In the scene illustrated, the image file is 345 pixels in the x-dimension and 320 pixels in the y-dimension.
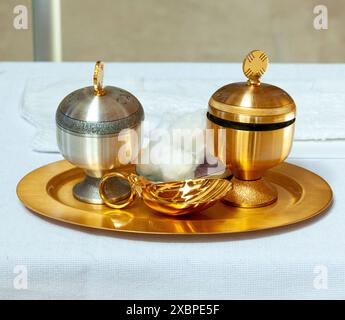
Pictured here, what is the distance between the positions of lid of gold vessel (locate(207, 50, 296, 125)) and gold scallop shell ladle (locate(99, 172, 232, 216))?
1.9 inches

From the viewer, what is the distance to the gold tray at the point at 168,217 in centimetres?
49

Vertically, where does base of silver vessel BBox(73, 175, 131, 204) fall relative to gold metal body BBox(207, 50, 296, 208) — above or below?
below

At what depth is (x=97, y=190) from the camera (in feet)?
1.78

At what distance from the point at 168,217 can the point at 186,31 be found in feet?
6.45

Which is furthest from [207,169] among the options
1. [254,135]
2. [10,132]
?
[10,132]

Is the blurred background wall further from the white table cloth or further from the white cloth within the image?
the white table cloth

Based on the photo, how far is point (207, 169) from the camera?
0.52m

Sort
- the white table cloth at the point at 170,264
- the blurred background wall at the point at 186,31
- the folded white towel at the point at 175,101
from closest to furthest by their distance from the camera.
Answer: the white table cloth at the point at 170,264 < the folded white towel at the point at 175,101 < the blurred background wall at the point at 186,31

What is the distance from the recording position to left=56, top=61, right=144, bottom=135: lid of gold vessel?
0.51m

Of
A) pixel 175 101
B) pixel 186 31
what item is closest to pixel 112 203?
pixel 175 101

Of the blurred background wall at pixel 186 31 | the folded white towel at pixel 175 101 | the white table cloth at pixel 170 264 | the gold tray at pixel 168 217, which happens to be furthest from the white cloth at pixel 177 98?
the blurred background wall at pixel 186 31

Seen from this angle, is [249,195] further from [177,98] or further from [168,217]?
[177,98]

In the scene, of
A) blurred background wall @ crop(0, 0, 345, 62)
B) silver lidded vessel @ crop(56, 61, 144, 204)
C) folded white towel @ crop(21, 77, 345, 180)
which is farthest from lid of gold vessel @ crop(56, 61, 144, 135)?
blurred background wall @ crop(0, 0, 345, 62)

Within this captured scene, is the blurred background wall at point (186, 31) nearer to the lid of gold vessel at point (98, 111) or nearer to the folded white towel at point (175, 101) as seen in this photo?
the folded white towel at point (175, 101)
